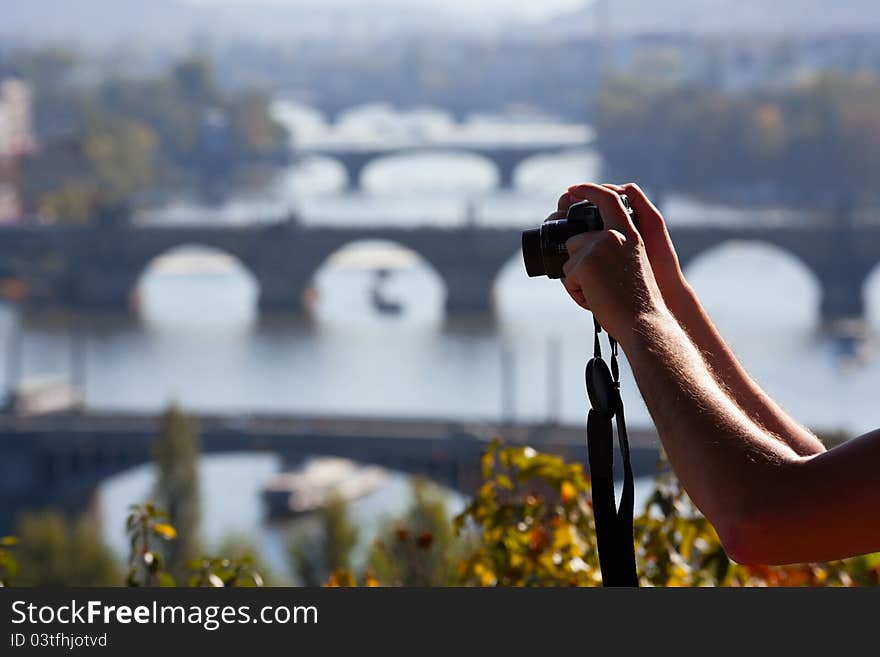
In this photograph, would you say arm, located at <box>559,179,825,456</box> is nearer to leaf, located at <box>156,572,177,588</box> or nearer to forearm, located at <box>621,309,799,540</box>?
forearm, located at <box>621,309,799,540</box>

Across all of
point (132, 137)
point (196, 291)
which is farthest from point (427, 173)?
point (196, 291)

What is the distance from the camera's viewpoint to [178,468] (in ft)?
30.6

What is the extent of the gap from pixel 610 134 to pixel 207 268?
36.1 feet

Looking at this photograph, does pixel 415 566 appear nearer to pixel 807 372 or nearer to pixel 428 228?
pixel 807 372

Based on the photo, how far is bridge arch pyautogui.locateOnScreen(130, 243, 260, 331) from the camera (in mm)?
16688

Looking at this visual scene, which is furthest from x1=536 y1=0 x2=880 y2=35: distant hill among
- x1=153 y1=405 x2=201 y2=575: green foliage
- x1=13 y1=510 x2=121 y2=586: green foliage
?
x1=13 y1=510 x2=121 y2=586: green foliage

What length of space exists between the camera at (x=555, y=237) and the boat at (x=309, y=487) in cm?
892

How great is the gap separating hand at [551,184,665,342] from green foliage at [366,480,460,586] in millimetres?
540

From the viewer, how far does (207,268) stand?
69.9 ft

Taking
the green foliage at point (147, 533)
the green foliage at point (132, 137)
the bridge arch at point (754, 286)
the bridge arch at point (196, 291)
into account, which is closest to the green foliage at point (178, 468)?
the bridge arch at point (754, 286)

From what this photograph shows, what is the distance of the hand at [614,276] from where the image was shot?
659 mm

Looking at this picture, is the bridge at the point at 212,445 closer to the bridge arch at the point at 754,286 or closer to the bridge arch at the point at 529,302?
the bridge arch at the point at 529,302

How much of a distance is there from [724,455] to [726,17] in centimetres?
5662

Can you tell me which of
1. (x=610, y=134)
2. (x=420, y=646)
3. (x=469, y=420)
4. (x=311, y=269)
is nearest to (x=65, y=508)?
(x=469, y=420)
